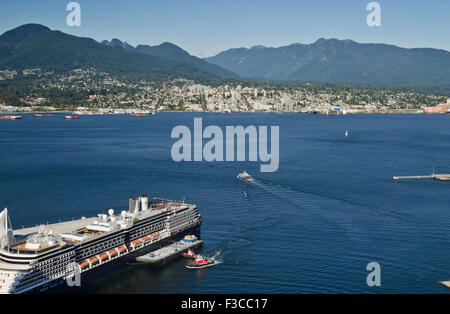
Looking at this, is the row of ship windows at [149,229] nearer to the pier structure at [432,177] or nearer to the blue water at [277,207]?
the blue water at [277,207]

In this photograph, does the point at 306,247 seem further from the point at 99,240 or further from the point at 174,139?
the point at 174,139

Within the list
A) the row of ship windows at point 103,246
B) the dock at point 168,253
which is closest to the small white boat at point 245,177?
the dock at point 168,253

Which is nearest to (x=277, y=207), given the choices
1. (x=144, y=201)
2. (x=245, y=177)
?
(x=245, y=177)

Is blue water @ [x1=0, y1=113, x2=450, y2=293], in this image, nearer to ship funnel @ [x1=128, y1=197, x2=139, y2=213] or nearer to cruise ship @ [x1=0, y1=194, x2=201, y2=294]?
cruise ship @ [x1=0, y1=194, x2=201, y2=294]

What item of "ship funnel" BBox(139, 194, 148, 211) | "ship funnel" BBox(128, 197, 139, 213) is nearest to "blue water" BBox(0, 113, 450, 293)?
"ship funnel" BBox(128, 197, 139, 213)

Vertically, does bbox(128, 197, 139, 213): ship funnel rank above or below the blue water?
above
